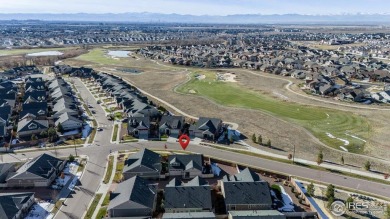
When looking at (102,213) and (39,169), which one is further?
(39,169)

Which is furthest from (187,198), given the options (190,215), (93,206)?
(93,206)

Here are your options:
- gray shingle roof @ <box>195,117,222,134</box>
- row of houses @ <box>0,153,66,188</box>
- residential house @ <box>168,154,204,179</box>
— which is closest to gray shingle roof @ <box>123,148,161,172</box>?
residential house @ <box>168,154,204,179</box>

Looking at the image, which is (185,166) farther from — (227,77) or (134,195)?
(227,77)

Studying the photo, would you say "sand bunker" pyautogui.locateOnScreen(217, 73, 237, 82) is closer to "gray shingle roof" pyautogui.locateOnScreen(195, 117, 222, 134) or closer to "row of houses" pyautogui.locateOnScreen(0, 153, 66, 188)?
"gray shingle roof" pyautogui.locateOnScreen(195, 117, 222, 134)

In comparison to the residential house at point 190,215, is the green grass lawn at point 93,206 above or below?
below

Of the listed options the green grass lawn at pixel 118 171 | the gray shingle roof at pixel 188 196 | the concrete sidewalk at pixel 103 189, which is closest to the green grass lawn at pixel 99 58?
the green grass lawn at pixel 118 171

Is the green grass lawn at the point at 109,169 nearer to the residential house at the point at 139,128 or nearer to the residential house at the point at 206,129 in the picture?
the residential house at the point at 139,128

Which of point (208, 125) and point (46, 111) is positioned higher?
point (208, 125)
